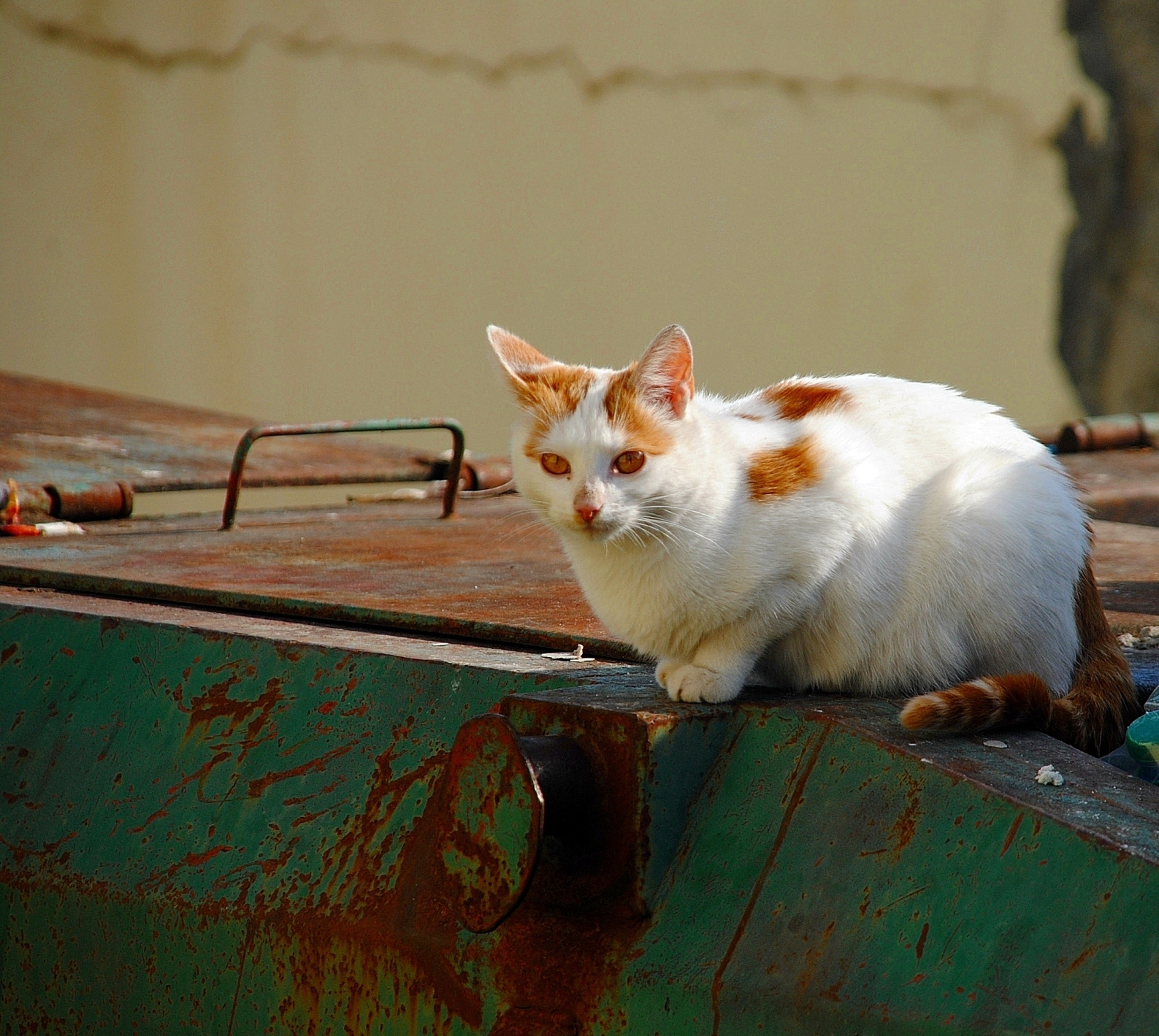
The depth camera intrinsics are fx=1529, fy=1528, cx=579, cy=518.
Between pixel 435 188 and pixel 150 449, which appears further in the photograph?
pixel 435 188

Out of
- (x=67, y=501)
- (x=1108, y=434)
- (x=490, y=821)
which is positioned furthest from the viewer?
(x=1108, y=434)

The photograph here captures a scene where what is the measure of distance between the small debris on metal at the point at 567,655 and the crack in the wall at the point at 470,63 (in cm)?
418

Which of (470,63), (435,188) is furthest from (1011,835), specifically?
(470,63)

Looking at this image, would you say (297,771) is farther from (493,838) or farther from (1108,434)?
(1108,434)

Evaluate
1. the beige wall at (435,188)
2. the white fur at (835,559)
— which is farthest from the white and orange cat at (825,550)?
the beige wall at (435,188)

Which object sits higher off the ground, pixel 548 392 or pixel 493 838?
pixel 548 392

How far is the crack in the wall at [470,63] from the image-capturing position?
17.0 feet

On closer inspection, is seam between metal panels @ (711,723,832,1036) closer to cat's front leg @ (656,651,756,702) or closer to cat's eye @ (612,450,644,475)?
cat's front leg @ (656,651,756,702)

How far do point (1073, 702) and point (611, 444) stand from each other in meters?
0.49

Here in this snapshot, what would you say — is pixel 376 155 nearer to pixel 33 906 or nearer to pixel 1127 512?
pixel 1127 512

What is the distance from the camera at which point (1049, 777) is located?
1.12 m

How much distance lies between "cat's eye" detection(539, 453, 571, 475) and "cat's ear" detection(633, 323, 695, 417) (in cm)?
10

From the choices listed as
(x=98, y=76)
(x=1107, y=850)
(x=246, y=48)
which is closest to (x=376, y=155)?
(x=246, y=48)

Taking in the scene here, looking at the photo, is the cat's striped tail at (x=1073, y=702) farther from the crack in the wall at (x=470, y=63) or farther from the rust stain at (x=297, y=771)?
the crack in the wall at (x=470, y=63)
